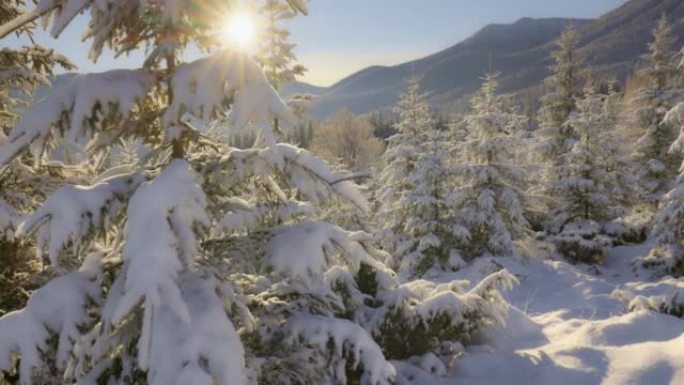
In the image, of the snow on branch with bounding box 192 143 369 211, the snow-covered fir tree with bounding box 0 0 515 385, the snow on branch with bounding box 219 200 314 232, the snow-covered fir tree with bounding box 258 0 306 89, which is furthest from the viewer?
the snow-covered fir tree with bounding box 258 0 306 89

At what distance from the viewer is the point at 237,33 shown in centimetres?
382

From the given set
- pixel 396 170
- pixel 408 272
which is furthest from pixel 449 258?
pixel 396 170

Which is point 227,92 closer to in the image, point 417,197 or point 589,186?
point 417,197

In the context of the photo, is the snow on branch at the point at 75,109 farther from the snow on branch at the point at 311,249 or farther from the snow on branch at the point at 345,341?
the snow on branch at the point at 345,341

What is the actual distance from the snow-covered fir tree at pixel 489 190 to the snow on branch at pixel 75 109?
564 inches

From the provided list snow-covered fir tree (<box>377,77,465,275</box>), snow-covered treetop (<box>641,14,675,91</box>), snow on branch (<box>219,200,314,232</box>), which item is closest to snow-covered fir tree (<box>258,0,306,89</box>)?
snow-covered fir tree (<box>377,77,465,275</box>)

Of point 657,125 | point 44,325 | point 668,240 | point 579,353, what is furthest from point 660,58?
point 44,325

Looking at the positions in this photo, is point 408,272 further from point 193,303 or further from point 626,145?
point 193,303

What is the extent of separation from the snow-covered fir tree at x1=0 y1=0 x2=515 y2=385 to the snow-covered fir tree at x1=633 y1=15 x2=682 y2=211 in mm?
23253

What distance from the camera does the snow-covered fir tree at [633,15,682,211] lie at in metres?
23.3

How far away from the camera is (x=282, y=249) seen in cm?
365

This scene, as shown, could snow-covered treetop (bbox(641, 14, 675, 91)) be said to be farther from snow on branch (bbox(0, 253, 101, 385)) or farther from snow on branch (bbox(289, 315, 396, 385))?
snow on branch (bbox(0, 253, 101, 385))

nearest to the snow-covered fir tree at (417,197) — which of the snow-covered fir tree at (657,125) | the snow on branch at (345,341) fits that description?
the snow-covered fir tree at (657,125)

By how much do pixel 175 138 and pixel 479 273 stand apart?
524 inches
